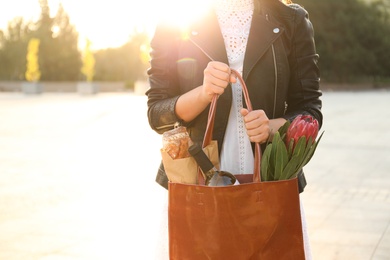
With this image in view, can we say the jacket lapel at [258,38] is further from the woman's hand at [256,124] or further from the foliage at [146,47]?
the foliage at [146,47]

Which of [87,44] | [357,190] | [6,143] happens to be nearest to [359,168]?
[357,190]

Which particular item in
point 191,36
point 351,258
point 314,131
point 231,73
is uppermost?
point 191,36

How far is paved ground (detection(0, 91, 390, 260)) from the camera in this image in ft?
17.0

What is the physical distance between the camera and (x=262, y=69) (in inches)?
81.9

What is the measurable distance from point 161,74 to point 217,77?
330 millimetres

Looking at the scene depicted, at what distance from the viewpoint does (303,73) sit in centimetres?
218

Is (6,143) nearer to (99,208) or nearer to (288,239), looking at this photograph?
(99,208)

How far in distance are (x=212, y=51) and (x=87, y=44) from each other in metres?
55.8

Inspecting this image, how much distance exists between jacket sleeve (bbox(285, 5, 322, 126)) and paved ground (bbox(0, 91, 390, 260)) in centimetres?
59

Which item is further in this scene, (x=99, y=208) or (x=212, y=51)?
(x=99, y=208)

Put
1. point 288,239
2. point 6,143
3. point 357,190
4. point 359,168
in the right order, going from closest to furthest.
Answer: point 288,239
point 357,190
point 359,168
point 6,143

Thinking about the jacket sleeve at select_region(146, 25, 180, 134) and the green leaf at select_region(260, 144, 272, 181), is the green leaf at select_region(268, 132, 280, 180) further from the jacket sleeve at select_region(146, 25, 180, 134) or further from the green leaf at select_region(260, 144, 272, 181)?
the jacket sleeve at select_region(146, 25, 180, 134)

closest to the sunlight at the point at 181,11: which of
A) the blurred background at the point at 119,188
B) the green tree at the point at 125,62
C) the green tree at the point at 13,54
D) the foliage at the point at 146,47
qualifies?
the blurred background at the point at 119,188

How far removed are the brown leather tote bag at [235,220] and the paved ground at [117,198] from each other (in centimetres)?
42
